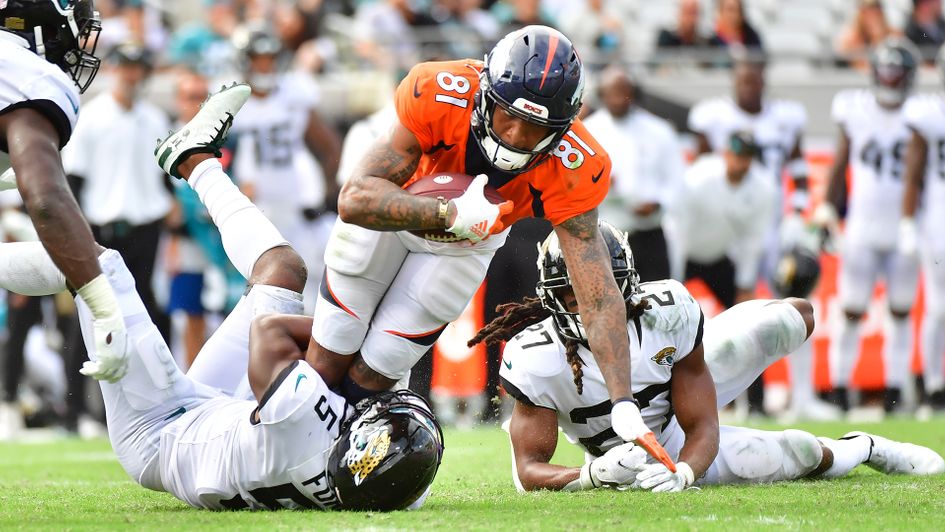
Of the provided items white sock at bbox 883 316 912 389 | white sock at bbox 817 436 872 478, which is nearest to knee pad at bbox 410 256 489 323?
white sock at bbox 817 436 872 478

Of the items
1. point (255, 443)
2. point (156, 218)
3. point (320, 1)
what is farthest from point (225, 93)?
point (320, 1)

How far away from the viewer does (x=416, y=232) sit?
4.41m

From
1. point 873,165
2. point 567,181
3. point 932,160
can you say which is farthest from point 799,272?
point 567,181

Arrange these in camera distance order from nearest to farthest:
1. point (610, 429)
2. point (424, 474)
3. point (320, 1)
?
point (424, 474)
point (610, 429)
point (320, 1)

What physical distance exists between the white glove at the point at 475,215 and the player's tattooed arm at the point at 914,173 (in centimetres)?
584

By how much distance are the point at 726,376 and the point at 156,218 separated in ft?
15.7

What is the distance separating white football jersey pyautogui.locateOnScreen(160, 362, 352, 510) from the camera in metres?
4.18

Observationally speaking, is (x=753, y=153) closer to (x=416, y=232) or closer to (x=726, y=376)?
(x=726, y=376)

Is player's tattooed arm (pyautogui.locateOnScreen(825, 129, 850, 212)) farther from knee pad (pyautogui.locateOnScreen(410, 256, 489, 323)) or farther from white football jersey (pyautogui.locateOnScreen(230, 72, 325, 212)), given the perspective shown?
knee pad (pyautogui.locateOnScreen(410, 256, 489, 323))

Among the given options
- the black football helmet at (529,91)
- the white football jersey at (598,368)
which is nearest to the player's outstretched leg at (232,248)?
the white football jersey at (598,368)

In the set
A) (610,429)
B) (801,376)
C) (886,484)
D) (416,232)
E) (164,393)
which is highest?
(416,232)

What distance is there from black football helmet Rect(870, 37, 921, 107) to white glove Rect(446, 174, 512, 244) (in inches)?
238

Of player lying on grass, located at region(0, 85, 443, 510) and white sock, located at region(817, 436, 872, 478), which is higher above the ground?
player lying on grass, located at region(0, 85, 443, 510)

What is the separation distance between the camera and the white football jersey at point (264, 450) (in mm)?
4180
